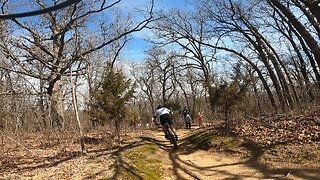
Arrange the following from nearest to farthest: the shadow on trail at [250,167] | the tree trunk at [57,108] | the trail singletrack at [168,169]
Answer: the shadow on trail at [250,167]
the trail singletrack at [168,169]
the tree trunk at [57,108]

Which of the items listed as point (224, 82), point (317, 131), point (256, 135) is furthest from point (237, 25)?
point (317, 131)

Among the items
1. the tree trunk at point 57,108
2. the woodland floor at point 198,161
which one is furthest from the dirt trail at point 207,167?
the tree trunk at point 57,108

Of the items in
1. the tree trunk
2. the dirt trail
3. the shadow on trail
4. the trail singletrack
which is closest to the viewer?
the shadow on trail

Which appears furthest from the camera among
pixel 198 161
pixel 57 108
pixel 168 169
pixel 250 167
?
pixel 57 108

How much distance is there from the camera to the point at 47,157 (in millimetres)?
10633

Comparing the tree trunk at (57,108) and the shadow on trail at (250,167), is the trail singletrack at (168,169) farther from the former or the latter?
the tree trunk at (57,108)

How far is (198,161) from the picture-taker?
1015 cm

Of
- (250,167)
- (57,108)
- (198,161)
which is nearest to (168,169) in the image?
(198,161)

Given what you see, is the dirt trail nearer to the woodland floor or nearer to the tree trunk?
the woodland floor

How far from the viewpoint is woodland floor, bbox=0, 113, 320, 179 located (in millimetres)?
7503

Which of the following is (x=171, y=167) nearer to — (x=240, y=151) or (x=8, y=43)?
(x=240, y=151)

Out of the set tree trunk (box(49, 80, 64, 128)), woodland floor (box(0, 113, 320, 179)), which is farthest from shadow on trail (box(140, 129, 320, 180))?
tree trunk (box(49, 80, 64, 128))

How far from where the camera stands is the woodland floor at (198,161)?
7.50 metres

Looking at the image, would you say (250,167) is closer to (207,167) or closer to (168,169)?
(207,167)
